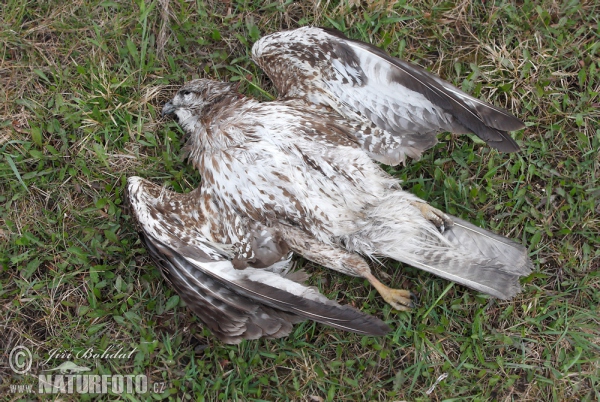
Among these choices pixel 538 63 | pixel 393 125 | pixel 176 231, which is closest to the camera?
pixel 176 231

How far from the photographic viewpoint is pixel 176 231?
10.3 feet

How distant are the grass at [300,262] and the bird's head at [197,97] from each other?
0.16m

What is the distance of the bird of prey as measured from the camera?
9.90ft

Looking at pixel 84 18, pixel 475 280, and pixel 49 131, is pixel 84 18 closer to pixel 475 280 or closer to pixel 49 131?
pixel 49 131

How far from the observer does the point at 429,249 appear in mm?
3287

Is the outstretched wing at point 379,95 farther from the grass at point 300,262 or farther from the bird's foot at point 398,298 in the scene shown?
the bird's foot at point 398,298

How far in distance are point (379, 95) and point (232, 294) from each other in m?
1.71

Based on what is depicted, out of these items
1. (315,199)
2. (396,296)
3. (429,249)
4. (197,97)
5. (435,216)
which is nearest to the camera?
(315,199)

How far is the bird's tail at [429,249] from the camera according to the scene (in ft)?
10.7

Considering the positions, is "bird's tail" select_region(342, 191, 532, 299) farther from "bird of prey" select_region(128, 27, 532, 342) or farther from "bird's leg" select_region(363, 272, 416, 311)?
"bird's leg" select_region(363, 272, 416, 311)

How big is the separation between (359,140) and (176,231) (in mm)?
1429

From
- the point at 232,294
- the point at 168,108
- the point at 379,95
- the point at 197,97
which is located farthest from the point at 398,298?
the point at 168,108

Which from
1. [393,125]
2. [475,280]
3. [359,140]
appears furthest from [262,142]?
[475,280]

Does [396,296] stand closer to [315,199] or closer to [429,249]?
[429,249]
